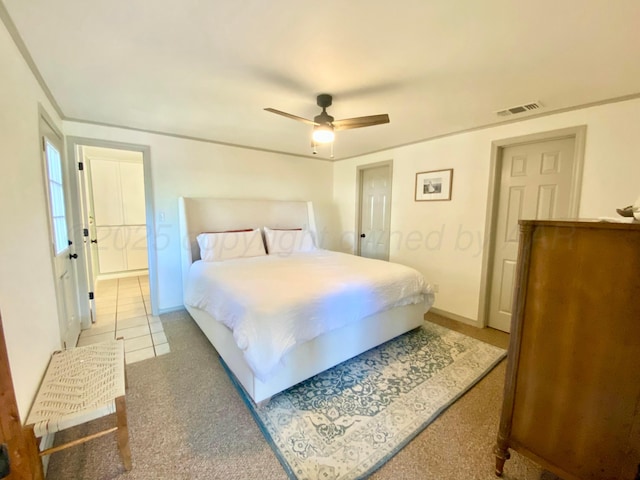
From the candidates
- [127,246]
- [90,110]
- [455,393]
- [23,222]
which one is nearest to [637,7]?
[455,393]

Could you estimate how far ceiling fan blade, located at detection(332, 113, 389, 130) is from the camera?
2127 millimetres

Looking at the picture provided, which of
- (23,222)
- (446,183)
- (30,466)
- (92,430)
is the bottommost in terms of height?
(92,430)

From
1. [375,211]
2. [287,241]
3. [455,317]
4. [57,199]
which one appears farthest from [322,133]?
[455,317]

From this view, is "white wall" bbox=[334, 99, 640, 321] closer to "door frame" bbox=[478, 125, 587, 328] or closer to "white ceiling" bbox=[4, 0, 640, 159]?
"door frame" bbox=[478, 125, 587, 328]

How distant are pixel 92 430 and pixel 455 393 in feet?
8.16

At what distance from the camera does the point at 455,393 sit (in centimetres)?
201

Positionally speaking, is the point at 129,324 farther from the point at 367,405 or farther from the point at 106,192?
the point at 106,192

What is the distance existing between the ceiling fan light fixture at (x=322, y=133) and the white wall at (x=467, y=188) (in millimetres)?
1844

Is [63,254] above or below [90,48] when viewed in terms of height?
below

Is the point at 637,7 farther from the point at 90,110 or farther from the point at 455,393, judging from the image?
the point at 90,110

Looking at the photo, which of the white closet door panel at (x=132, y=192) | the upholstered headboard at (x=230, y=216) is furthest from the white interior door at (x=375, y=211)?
the white closet door panel at (x=132, y=192)

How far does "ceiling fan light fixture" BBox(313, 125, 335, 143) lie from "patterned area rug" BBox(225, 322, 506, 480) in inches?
78.3

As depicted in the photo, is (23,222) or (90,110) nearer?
(23,222)

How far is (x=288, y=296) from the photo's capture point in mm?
1945
